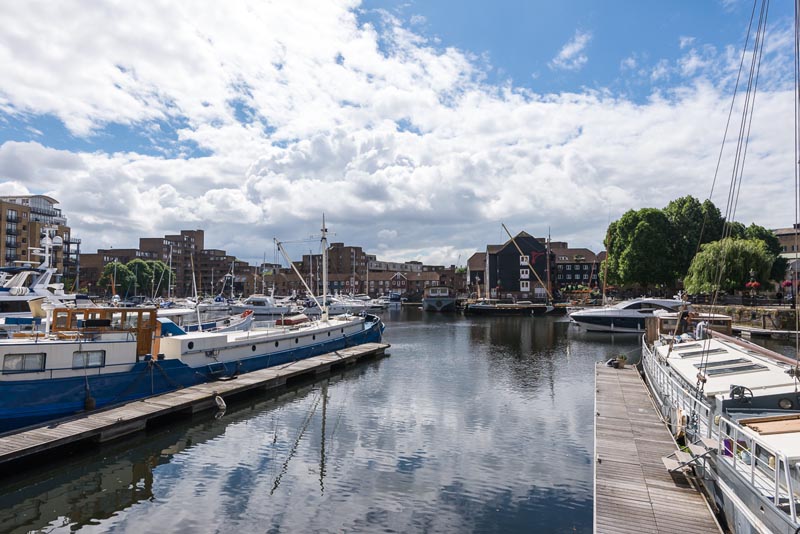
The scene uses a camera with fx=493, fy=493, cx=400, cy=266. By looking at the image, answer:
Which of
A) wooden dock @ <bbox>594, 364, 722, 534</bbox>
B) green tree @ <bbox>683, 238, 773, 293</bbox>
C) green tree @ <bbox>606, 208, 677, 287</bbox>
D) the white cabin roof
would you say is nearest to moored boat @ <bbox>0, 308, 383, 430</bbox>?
wooden dock @ <bbox>594, 364, 722, 534</bbox>

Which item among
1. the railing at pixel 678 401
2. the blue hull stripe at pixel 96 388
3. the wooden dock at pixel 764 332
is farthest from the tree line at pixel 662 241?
the blue hull stripe at pixel 96 388

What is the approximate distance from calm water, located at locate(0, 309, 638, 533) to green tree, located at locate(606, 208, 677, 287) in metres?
64.8

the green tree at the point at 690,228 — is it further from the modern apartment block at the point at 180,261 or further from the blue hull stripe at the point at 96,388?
the modern apartment block at the point at 180,261

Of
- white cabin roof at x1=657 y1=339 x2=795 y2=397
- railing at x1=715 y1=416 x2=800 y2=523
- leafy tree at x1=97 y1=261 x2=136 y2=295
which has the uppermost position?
leafy tree at x1=97 y1=261 x2=136 y2=295

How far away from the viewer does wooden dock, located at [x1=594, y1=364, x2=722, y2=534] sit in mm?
12414

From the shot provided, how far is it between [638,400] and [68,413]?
27142 mm

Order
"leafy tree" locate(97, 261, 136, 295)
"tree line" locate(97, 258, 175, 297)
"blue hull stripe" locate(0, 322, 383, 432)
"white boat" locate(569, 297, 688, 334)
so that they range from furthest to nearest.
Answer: "tree line" locate(97, 258, 175, 297), "leafy tree" locate(97, 261, 136, 295), "white boat" locate(569, 297, 688, 334), "blue hull stripe" locate(0, 322, 383, 432)

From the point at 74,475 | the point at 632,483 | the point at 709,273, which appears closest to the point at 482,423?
the point at 632,483

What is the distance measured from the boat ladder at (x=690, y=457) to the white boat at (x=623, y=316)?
5607 cm

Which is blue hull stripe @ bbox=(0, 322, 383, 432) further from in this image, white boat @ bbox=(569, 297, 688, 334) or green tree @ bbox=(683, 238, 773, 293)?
green tree @ bbox=(683, 238, 773, 293)

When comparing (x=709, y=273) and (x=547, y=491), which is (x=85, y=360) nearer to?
(x=547, y=491)

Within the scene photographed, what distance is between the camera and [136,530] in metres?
14.5

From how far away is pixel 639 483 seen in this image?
48.1 ft

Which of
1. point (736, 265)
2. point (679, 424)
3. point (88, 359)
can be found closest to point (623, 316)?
point (736, 265)
